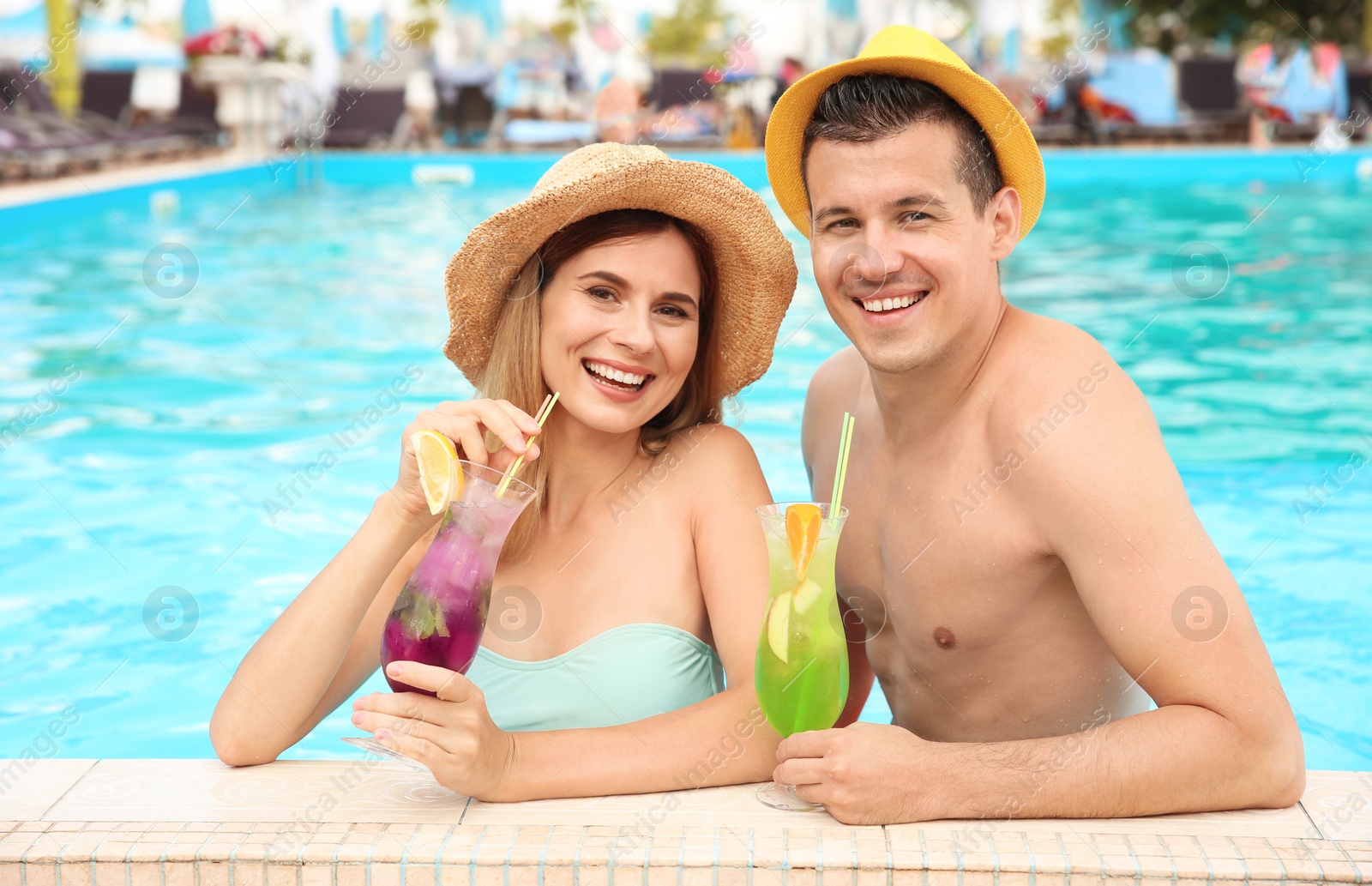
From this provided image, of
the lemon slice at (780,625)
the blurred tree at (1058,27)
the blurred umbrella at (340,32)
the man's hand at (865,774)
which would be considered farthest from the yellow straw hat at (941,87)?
the blurred tree at (1058,27)

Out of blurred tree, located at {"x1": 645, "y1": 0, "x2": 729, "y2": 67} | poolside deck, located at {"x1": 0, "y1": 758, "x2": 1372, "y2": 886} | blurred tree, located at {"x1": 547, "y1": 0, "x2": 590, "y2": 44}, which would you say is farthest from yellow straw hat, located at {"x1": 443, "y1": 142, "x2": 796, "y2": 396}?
blurred tree, located at {"x1": 645, "y1": 0, "x2": 729, "y2": 67}

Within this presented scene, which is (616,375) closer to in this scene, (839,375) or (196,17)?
(839,375)

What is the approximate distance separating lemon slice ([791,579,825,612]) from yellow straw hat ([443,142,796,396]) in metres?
0.76

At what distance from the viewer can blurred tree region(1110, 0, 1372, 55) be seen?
1032 inches

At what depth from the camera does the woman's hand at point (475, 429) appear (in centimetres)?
199

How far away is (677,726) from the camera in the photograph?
7.02ft

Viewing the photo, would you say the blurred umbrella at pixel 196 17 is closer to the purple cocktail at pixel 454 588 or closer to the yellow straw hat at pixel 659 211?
the yellow straw hat at pixel 659 211

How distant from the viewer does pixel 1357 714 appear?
4.47m

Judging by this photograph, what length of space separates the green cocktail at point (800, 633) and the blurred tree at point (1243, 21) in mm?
27136

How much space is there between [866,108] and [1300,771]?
4.44 ft

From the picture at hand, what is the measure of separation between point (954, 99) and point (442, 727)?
4.75ft

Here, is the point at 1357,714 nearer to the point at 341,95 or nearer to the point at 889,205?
the point at 889,205

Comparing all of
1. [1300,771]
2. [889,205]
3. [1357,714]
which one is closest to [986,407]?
[889,205]

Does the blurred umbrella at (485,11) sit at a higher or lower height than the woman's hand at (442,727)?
higher
